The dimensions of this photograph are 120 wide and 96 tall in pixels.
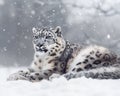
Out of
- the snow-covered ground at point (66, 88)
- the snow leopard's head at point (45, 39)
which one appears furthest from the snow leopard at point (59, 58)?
the snow-covered ground at point (66, 88)

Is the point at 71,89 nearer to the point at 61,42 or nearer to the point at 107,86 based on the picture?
the point at 107,86

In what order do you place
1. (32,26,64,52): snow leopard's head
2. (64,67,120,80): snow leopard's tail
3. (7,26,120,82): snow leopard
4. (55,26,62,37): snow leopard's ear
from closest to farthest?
(64,67,120,80): snow leopard's tail → (7,26,120,82): snow leopard → (32,26,64,52): snow leopard's head → (55,26,62,37): snow leopard's ear

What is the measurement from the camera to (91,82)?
7871mm

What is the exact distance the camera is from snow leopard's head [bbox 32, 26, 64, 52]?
1028 centimetres

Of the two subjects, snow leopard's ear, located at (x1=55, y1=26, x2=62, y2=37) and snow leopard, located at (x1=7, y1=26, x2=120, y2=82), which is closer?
snow leopard, located at (x1=7, y1=26, x2=120, y2=82)

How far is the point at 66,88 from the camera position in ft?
24.5

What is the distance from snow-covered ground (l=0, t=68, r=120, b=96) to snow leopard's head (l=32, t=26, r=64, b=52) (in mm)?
2056

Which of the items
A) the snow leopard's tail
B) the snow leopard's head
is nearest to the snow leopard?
the snow leopard's head

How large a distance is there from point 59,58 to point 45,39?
53 cm

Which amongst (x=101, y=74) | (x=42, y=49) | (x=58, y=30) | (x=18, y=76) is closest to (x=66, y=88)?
(x=101, y=74)

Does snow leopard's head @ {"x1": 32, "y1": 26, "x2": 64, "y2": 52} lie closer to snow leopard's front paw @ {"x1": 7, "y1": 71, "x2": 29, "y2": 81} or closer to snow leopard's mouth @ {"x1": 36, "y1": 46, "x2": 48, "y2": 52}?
snow leopard's mouth @ {"x1": 36, "y1": 46, "x2": 48, "y2": 52}

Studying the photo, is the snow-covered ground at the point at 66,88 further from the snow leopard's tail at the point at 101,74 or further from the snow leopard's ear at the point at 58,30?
the snow leopard's ear at the point at 58,30

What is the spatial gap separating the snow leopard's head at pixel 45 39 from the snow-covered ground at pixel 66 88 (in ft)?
→ 6.74

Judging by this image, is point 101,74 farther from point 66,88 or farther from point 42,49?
point 42,49
